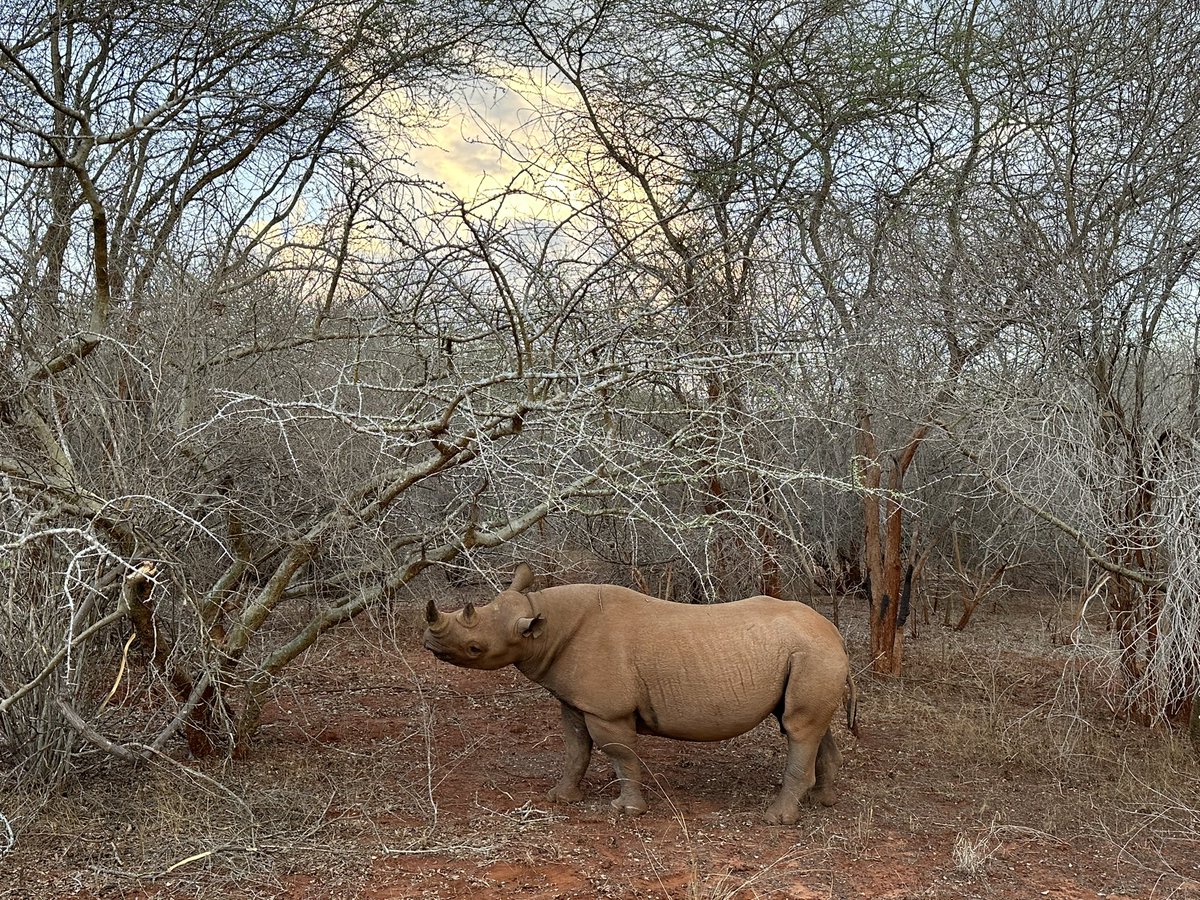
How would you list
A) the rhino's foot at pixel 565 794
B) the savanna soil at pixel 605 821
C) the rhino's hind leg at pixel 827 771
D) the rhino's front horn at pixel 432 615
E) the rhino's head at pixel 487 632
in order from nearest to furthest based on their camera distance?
the savanna soil at pixel 605 821 < the rhino's front horn at pixel 432 615 < the rhino's head at pixel 487 632 < the rhino's foot at pixel 565 794 < the rhino's hind leg at pixel 827 771

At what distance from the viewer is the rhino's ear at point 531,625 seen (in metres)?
5.69

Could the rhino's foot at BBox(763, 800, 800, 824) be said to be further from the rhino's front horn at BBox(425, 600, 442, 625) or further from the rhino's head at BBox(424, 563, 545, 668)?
the rhino's front horn at BBox(425, 600, 442, 625)

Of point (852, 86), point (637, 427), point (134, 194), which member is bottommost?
point (637, 427)

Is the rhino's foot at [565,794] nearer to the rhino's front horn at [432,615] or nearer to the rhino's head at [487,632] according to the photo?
the rhino's head at [487,632]

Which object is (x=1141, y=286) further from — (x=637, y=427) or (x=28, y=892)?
(x=28, y=892)

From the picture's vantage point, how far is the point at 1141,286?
7.00m

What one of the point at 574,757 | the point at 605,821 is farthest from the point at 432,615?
the point at 605,821

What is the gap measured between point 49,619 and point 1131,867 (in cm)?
547

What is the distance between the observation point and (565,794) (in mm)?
5969

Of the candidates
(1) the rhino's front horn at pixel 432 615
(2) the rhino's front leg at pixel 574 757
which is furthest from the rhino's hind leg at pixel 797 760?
(1) the rhino's front horn at pixel 432 615

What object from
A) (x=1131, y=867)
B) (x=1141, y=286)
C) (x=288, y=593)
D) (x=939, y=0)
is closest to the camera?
(x=1131, y=867)

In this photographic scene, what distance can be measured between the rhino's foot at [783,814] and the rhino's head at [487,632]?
1.56 meters

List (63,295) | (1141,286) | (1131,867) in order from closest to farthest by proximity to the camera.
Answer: (1131,867) → (1141,286) → (63,295)

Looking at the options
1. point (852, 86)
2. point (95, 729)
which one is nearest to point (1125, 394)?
point (852, 86)
